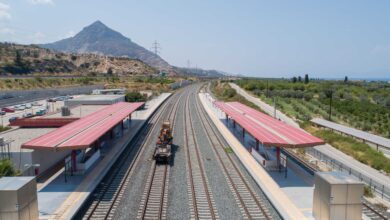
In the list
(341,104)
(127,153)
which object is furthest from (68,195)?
(341,104)

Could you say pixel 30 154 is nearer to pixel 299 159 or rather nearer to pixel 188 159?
pixel 188 159

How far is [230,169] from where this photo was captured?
25781 millimetres

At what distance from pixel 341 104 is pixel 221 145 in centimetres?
4758

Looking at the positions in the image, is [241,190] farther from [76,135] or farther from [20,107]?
[20,107]

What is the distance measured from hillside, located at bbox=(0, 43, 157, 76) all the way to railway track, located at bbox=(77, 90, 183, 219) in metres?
98.0

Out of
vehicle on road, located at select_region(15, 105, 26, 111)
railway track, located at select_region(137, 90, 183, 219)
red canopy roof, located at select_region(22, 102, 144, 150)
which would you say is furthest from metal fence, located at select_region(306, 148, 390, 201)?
Result: vehicle on road, located at select_region(15, 105, 26, 111)

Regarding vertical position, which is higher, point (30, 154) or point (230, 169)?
point (30, 154)

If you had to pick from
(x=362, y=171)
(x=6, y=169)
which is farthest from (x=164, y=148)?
(x=362, y=171)

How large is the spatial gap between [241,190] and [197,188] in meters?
2.70

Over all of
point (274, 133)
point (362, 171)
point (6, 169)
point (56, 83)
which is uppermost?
point (56, 83)

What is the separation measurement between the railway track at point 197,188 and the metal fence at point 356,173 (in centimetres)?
1015

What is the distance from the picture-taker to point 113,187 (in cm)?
2133

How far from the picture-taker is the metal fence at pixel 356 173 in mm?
21078

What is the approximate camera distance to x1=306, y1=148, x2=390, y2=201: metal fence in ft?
69.2
